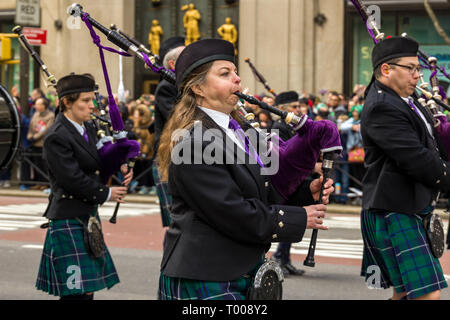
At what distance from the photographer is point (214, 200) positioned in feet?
11.0

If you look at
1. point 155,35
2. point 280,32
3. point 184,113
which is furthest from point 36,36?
point 184,113

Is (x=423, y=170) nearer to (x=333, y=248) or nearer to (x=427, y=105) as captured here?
(x=427, y=105)

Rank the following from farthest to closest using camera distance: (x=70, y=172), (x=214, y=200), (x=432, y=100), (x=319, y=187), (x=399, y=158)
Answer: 1. (x=70, y=172)
2. (x=432, y=100)
3. (x=399, y=158)
4. (x=319, y=187)
5. (x=214, y=200)

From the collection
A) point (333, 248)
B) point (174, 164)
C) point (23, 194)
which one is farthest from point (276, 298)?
point (23, 194)

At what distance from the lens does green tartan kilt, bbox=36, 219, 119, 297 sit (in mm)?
5676

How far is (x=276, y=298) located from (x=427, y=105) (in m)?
2.31

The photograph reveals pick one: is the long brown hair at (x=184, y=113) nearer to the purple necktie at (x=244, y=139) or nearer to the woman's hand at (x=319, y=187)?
the purple necktie at (x=244, y=139)

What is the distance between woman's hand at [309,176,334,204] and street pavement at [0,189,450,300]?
350cm

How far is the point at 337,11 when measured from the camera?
20875 mm

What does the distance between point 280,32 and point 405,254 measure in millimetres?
16834

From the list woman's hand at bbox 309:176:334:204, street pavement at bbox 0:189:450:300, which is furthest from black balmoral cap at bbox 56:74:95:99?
woman's hand at bbox 309:176:334:204

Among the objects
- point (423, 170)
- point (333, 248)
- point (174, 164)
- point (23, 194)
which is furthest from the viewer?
point (23, 194)

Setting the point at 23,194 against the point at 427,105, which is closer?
the point at 427,105

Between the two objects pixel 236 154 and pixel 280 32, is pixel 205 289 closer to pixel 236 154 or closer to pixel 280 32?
pixel 236 154
